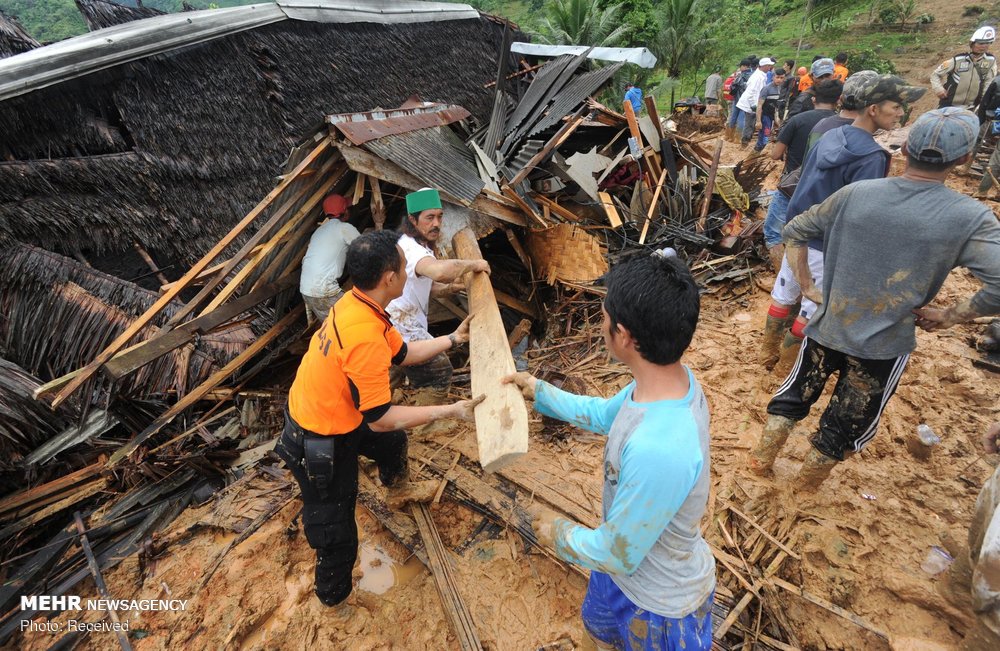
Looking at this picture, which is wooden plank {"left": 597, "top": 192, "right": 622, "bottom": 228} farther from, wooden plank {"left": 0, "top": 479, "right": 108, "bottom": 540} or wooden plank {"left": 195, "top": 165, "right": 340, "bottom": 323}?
wooden plank {"left": 0, "top": 479, "right": 108, "bottom": 540}

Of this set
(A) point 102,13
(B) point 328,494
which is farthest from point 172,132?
(B) point 328,494

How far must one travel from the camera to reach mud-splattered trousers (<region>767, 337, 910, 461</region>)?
99.8 inches

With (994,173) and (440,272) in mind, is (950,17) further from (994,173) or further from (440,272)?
(440,272)

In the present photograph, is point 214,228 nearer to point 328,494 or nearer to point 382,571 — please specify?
point 328,494


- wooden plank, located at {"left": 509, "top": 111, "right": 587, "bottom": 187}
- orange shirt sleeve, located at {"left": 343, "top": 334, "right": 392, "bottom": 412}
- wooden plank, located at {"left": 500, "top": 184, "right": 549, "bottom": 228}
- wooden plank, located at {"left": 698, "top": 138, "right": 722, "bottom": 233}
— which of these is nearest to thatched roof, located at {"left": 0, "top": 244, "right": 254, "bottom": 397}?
orange shirt sleeve, located at {"left": 343, "top": 334, "right": 392, "bottom": 412}

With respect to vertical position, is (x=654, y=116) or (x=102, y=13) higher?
(x=102, y=13)

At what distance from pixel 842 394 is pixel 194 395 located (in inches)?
197

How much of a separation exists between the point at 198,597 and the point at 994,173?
1108 centimetres

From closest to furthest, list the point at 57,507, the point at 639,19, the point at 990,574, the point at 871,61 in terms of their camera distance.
→ the point at 990,574
the point at 57,507
the point at 871,61
the point at 639,19

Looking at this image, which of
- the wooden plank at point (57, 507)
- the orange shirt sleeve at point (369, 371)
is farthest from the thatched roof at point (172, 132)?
the orange shirt sleeve at point (369, 371)

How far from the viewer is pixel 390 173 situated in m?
3.74

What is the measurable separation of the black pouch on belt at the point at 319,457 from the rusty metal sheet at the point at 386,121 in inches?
91.3

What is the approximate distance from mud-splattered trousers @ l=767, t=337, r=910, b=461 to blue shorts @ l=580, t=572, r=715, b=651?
168 centimetres

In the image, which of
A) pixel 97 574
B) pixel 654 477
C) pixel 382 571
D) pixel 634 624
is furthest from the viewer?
pixel 97 574
